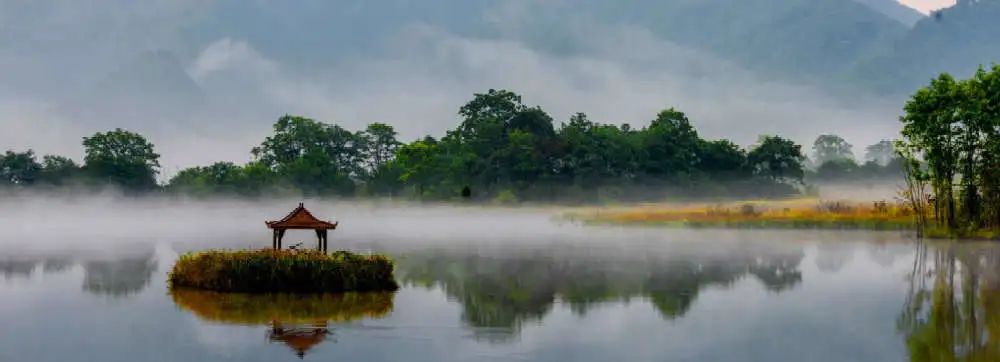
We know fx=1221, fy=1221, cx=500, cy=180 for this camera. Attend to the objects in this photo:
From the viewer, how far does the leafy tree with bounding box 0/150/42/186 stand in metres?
98.4

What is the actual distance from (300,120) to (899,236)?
66.3 m

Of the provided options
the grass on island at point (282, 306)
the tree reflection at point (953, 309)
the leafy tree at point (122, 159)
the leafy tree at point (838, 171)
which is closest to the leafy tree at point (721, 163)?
the leafy tree at point (838, 171)

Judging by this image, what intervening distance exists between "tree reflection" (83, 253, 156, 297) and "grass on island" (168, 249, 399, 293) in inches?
97.6

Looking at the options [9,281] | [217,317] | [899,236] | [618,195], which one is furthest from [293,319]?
[618,195]

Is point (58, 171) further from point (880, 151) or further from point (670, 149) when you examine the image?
point (880, 151)

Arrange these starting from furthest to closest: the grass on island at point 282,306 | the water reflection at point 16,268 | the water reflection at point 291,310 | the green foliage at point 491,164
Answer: the green foliage at point 491,164 → the water reflection at point 16,268 → the grass on island at point 282,306 → the water reflection at point 291,310

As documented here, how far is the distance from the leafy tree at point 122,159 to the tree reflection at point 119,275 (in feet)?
203

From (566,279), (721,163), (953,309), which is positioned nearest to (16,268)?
(566,279)

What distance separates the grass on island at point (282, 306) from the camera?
19.1 meters

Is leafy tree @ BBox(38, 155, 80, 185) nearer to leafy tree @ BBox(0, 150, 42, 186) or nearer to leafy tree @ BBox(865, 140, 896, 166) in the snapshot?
leafy tree @ BBox(0, 150, 42, 186)

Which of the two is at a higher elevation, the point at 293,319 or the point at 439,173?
the point at 439,173

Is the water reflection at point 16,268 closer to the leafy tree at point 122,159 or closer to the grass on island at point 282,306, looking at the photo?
the grass on island at point 282,306

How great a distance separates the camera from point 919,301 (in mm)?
22172

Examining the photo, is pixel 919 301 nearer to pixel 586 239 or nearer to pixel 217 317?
pixel 217 317
